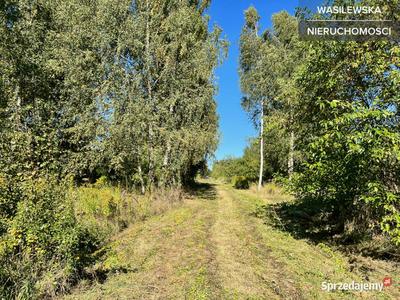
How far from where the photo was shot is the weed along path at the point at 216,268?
11.1 feet

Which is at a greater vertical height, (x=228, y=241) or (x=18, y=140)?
(x=18, y=140)

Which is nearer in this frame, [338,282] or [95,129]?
[338,282]

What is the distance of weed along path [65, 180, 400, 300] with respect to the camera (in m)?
3.37

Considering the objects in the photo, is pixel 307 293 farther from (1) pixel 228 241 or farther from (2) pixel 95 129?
(2) pixel 95 129

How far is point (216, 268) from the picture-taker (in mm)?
4203

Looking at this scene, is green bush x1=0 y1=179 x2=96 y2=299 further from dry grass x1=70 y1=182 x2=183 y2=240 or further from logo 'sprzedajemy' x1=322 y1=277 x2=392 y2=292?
logo 'sprzedajemy' x1=322 y1=277 x2=392 y2=292

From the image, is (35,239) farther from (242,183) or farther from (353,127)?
(242,183)

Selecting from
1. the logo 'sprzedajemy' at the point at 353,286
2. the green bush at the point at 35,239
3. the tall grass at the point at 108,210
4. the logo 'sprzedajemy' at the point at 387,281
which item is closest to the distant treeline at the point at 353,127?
the logo 'sprzedajemy' at the point at 387,281

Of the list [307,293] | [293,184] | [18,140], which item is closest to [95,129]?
[18,140]

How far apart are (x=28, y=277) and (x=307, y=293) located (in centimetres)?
460

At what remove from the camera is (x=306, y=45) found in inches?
216

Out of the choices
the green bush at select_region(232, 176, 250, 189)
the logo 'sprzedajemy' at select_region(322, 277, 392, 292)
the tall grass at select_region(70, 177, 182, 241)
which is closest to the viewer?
the logo 'sprzedajemy' at select_region(322, 277, 392, 292)

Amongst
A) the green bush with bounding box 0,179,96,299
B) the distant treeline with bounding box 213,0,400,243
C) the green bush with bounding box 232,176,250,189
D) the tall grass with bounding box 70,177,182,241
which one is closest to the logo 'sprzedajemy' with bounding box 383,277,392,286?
the distant treeline with bounding box 213,0,400,243

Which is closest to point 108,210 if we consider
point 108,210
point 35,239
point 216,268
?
point 108,210
